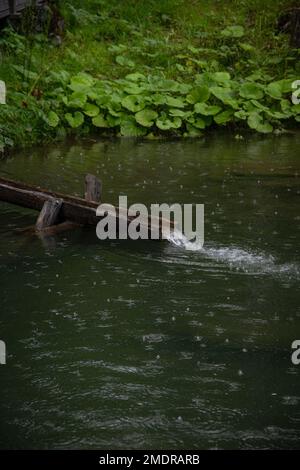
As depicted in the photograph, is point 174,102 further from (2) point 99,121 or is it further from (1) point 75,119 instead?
(1) point 75,119

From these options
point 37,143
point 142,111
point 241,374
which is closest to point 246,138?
point 142,111

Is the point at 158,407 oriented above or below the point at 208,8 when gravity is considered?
below

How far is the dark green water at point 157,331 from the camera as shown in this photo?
19.3 feet

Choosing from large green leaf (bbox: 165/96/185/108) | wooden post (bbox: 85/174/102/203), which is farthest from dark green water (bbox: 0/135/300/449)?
large green leaf (bbox: 165/96/185/108)

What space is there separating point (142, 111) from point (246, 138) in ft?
7.10

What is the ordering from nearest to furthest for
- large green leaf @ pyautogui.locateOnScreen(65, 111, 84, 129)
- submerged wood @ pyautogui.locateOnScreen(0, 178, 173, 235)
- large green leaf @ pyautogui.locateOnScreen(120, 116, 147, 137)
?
submerged wood @ pyautogui.locateOnScreen(0, 178, 173, 235) → large green leaf @ pyautogui.locateOnScreen(65, 111, 84, 129) → large green leaf @ pyautogui.locateOnScreen(120, 116, 147, 137)

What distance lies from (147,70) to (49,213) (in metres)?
9.85

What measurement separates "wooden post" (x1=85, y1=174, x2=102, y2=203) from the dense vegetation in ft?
13.8

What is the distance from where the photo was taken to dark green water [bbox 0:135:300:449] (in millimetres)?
5875

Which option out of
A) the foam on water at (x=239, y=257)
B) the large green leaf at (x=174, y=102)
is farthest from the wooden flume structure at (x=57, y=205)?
the large green leaf at (x=174, y=102)

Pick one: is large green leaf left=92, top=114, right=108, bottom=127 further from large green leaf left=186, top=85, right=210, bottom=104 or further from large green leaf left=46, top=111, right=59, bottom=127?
large green leaf left=186, top=85, right=210, bottom=104

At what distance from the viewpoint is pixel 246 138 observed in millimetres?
17094

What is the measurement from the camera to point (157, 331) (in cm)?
742
